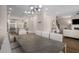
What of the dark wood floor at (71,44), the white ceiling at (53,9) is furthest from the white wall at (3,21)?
the dark wood floor at (71,44)

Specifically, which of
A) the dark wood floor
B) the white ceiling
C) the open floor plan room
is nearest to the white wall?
the open floor plan room

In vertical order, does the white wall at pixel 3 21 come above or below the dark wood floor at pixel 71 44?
above

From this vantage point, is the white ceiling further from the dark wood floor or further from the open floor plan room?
the dark wood floor

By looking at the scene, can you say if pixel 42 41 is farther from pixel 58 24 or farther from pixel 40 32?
pixel 58 24

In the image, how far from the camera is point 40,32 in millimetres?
2355

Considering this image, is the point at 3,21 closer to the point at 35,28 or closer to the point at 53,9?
the point at 35,28

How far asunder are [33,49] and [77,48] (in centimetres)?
82

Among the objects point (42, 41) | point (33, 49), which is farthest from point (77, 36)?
point (33, 49)

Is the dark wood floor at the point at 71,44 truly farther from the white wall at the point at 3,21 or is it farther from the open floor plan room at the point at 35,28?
the white wall at the point at 3,21

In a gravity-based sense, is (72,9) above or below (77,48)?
above

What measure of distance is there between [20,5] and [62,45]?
1076mm
